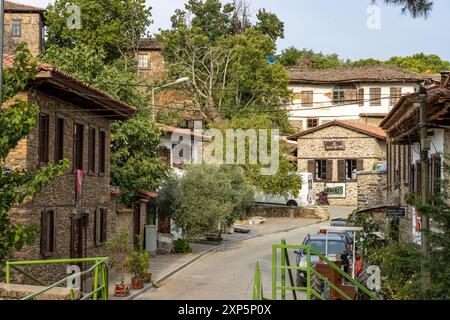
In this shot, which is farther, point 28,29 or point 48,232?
point 28,29

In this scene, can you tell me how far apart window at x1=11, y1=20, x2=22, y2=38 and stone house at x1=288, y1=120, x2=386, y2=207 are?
76.4 feet

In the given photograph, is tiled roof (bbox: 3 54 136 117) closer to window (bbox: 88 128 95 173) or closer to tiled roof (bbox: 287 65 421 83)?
window (bbox: 88 128 95 173)

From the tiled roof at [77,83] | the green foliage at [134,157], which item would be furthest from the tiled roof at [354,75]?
the tiled roof at [77,83]

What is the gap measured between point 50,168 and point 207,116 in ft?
191

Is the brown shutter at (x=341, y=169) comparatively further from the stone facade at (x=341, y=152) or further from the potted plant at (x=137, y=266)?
the potted plant at (x=137, y=266)

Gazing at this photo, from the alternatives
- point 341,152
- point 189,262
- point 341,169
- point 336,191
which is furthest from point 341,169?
point 189,262

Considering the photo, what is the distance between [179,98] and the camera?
75.3m

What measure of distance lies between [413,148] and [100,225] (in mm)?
11756

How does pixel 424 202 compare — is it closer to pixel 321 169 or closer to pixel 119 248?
pixel 119 248

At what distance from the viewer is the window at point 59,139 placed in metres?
24.4

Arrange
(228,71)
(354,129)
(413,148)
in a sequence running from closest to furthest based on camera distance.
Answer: (413,148)
(354,129)
(228,71)

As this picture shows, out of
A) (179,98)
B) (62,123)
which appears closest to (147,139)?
(62,123)

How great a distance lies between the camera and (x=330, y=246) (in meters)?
Result: 28.2
